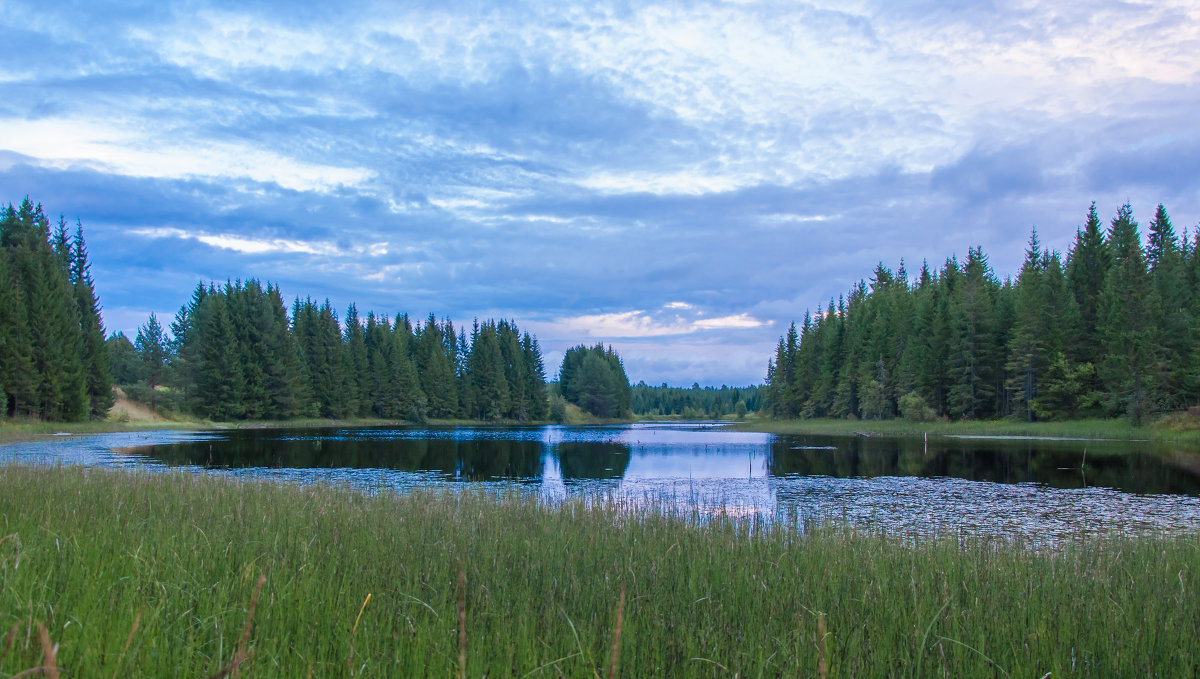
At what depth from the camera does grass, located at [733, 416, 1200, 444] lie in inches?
1709

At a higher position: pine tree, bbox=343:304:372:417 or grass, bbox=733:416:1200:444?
pine tree, bbox=343:304:372:417

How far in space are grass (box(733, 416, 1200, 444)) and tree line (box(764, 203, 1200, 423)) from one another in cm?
198

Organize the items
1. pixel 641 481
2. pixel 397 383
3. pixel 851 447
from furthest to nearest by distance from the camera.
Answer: pixel 397 383 → pixel 851 447 → pixel 641 481

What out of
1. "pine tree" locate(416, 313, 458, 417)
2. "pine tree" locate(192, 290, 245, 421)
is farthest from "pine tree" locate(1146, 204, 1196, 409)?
"pine tree" locate(416, 313, 458, 417)

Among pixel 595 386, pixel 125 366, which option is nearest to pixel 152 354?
pixel 125 366

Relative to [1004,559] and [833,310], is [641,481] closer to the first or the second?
[1004,559]

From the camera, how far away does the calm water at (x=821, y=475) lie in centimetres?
1631

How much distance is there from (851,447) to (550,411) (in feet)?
286

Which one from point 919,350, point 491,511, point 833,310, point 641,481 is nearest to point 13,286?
point 641,481

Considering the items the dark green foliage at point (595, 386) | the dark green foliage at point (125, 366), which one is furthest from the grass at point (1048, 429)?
the dark green foliage at point (125, 366)

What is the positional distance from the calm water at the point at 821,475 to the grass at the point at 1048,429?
5.26 meters

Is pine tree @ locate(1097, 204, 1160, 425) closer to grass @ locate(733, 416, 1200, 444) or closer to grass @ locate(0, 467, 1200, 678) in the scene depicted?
grass @ locate(733, 416, 1200, 444)

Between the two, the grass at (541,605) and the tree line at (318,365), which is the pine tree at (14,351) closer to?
the tree line at (318,365)

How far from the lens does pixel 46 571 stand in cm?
474
